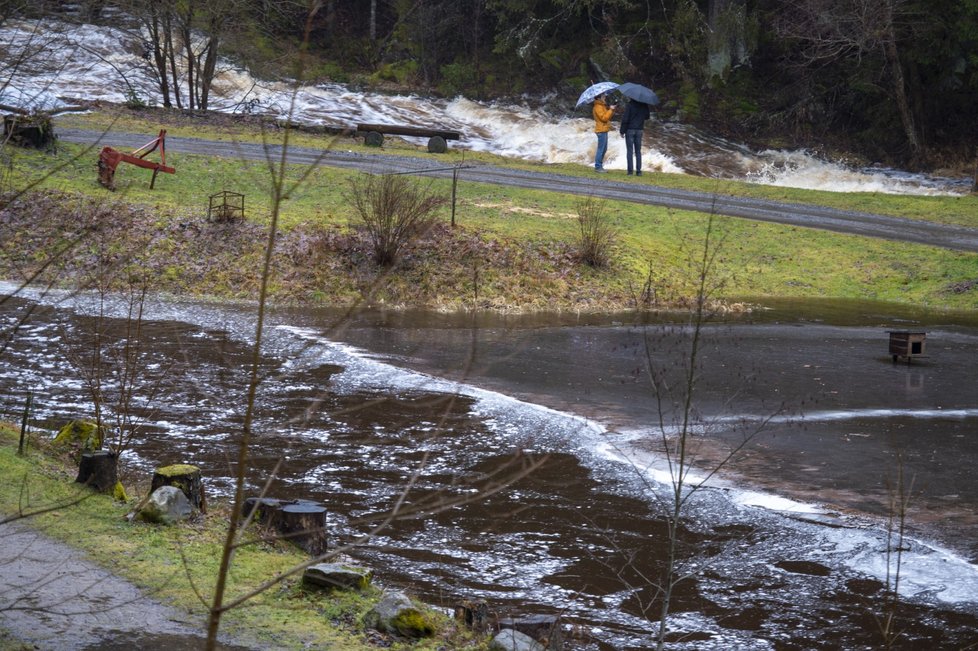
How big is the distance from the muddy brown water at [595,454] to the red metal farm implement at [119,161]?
17.7ft

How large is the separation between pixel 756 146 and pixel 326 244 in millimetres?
22122

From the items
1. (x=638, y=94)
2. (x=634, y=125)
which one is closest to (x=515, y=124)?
(x=634, y=125)

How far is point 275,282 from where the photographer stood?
21.3 m

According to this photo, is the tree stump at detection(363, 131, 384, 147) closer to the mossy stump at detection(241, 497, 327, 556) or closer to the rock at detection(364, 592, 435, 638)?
the mossy stump at detection(241, 497, 327, 556)

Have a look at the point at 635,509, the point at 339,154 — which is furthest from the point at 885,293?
the point at 635,509

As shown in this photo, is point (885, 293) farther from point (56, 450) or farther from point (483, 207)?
point (56, 450)

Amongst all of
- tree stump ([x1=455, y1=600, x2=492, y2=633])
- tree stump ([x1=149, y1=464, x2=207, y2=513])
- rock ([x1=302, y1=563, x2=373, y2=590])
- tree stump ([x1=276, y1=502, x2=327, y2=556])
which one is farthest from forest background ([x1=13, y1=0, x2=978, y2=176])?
tree stump ([x1=455, y1=600, x2=492, y2=633])

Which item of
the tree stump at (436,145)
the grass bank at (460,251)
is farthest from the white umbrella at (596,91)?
the grass bank at (460,251)

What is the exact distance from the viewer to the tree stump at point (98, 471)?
886 centimetres

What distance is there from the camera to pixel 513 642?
6.27 metres

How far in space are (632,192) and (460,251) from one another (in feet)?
24.4

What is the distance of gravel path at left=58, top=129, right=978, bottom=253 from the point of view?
26.3 meters

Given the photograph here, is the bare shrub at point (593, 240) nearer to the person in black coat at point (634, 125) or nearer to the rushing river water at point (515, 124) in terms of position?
the person in black coat at point (634, 125)

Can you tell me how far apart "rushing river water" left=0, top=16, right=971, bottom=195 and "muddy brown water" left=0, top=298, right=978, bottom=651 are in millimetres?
17374
